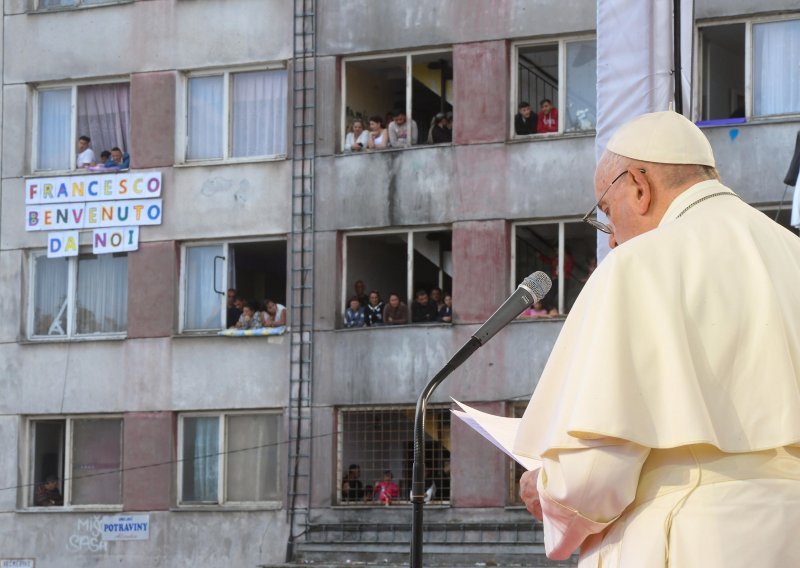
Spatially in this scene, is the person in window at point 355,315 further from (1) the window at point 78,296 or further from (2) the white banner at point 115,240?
(1) the window at point 78,296

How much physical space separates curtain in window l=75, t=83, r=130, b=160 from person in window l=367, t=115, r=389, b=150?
4.64m

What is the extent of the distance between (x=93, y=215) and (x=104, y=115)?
1877mm

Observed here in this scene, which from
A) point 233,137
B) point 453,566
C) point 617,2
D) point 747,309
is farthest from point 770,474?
point 233,137

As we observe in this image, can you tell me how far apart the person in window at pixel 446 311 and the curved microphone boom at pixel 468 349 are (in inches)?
788

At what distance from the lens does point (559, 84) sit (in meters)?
28.5

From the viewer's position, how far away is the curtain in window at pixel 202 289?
100 ft

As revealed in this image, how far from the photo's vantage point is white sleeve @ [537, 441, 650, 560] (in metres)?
3.58

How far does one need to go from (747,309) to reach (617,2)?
196 inches

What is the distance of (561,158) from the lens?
28172 mm

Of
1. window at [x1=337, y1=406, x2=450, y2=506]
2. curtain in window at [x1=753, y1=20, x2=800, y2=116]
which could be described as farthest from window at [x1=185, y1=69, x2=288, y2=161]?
curtain in window at [x1=753, y1=20, x2=800, y2=116]

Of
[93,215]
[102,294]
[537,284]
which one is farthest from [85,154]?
[537,284]

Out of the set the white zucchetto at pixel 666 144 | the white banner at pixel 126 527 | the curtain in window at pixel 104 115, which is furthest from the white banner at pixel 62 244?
the white zucchetto at pixel 666 144

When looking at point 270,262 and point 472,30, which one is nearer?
point 472,30

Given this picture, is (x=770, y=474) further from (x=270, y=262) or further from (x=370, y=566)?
(x=270, y=262)
